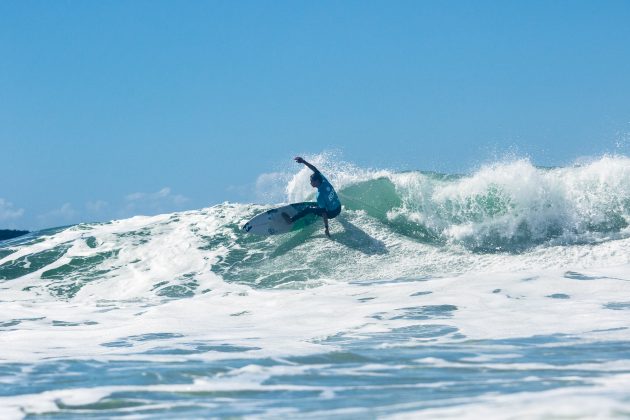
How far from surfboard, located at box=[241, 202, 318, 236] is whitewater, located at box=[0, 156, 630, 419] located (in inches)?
9.1

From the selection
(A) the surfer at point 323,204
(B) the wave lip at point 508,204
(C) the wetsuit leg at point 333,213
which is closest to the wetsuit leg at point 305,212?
(A) the surfer at point 323,204

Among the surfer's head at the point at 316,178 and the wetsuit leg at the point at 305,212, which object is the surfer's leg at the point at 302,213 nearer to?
the wetsuit leg at the point at 305,212

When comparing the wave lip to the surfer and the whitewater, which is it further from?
the surfer

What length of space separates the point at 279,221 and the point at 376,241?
195cm

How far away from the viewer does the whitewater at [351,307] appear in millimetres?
5574

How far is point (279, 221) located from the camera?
15648 mm

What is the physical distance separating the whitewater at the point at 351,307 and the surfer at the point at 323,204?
420 mm

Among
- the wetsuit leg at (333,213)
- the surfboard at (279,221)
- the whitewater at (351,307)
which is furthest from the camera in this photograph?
the surfboard at (279,221)

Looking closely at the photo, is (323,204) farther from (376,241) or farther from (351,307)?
(351,307)

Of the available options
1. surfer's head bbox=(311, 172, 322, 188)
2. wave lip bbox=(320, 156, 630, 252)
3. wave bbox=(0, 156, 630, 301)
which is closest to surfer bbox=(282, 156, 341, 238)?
surfer's head bbox=(311, 172, 322, 188)

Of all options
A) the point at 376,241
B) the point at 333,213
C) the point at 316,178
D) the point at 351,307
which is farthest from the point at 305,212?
the point at 351,307

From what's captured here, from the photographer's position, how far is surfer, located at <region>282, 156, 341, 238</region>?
1495 centimetres

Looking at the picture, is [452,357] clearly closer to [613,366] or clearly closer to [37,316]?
[613,366]

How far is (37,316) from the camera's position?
11594mm
